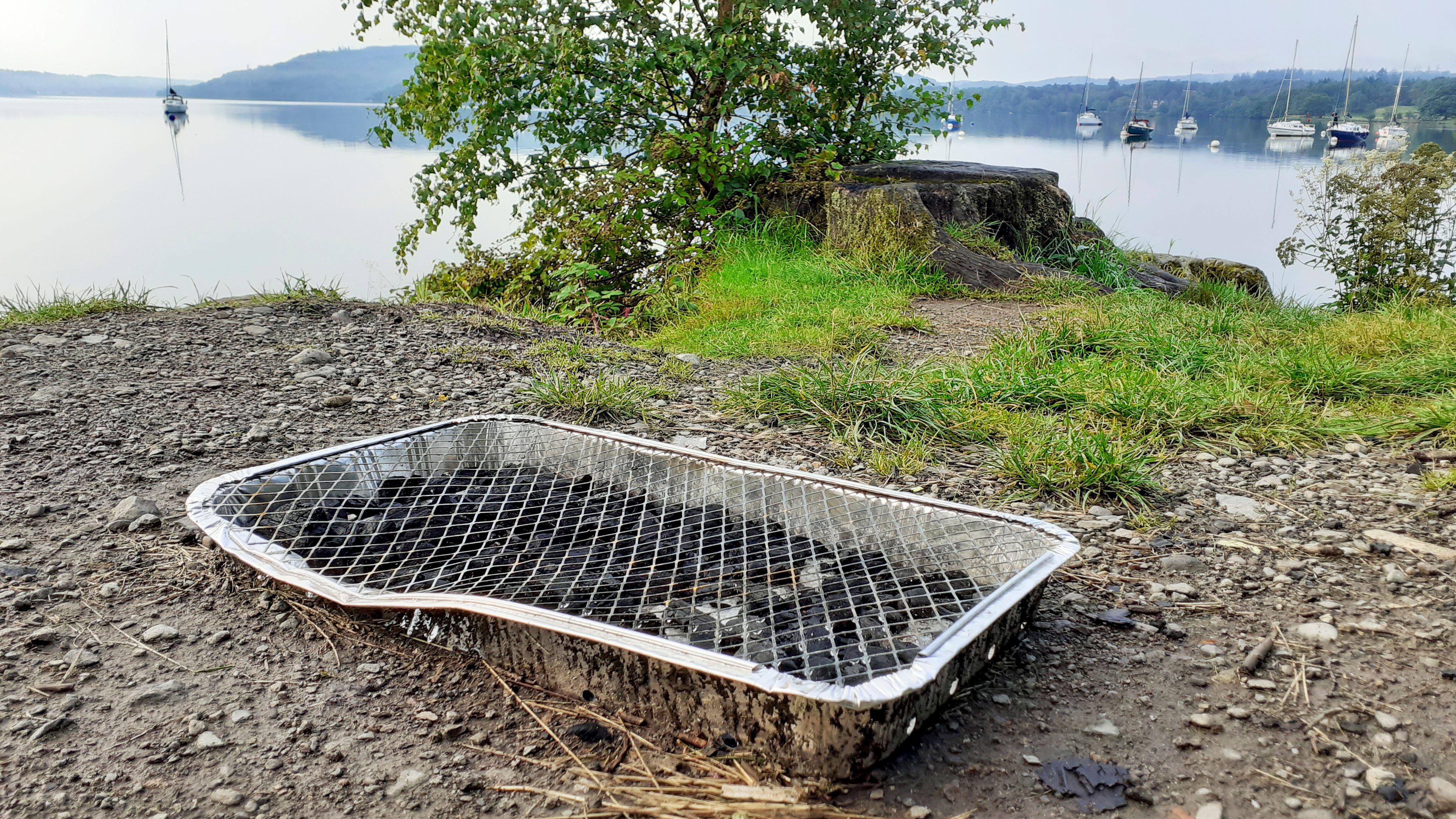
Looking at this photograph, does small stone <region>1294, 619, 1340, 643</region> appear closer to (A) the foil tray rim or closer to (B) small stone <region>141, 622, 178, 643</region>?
(A) the foil tray rim

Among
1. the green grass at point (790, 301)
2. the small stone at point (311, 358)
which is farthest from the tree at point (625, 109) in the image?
the small stone at point (311, 358)

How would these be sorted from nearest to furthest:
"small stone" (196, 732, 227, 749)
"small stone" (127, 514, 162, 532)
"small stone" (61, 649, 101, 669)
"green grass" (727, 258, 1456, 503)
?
"small stone" (196, 732, 227, 749) < "small stone" (61, 649, 101, 669) < "small stone" (127, 514, 162, 532) < "green grass" (727, 258, 1456, 503)

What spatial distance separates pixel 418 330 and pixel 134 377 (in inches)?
47.8

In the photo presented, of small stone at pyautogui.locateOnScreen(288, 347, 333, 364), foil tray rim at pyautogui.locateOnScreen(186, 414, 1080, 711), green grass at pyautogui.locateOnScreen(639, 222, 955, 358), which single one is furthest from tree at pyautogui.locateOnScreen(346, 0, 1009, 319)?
foil tray rim at pyautogui.locateOnScreen(186, 414, 1080, 711)

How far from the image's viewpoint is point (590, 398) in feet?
10.6

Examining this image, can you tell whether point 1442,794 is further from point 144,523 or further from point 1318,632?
point 144,523

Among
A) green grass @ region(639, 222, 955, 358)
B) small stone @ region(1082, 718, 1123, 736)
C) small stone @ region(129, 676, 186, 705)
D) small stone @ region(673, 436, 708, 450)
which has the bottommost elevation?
small stone @ region(129, 676, 186, 705)

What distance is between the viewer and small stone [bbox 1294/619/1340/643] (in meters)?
1.76

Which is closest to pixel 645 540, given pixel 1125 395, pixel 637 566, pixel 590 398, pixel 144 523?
pixel 637 566

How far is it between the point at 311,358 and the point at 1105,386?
325 cm

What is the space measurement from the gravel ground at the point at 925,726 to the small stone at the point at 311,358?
84 cm

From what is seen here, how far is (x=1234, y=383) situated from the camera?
3.27 metres

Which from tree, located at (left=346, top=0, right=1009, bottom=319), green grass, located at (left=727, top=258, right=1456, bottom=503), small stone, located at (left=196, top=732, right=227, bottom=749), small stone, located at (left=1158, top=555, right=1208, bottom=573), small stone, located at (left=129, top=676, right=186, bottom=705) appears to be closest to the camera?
small stone, located at (left=196, top=732, right=227, bottom=749)

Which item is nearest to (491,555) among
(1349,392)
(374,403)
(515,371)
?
(374,403)
